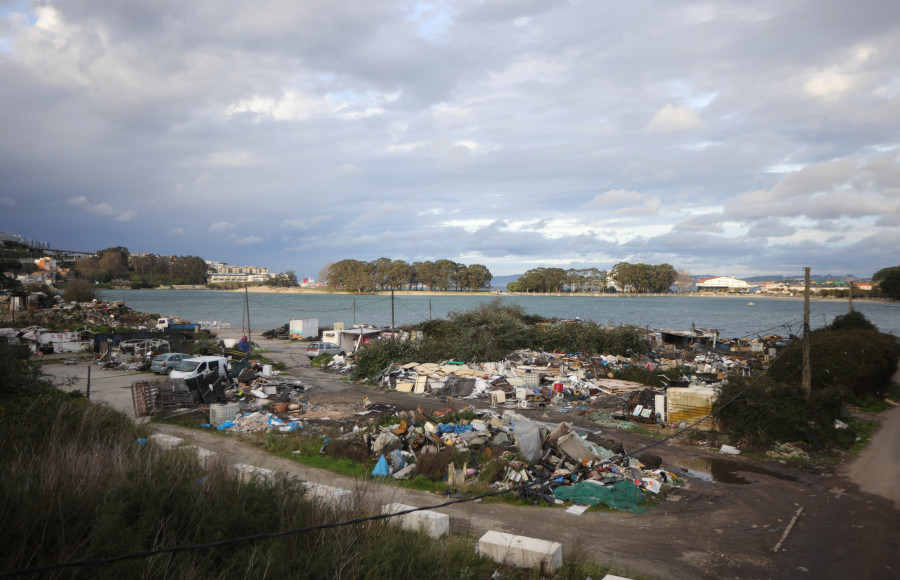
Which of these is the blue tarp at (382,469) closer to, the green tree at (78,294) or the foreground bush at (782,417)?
the foreground bush at (782,417)

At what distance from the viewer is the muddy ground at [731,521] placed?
24.0 feet

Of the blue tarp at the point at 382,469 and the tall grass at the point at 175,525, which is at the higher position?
the tall grass at the point at 175,525

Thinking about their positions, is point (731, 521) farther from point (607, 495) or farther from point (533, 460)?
point (533, 460)

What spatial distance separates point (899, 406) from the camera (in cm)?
2031

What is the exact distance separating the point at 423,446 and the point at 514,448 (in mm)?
Result: 2288

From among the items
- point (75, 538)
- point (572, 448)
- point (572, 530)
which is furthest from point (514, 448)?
point (75, 538)

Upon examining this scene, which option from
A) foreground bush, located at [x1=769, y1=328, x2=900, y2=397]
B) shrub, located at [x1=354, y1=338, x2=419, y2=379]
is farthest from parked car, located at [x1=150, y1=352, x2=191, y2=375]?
foreground bush, located at [x1=769, y1=328, x2=900, y2=397]

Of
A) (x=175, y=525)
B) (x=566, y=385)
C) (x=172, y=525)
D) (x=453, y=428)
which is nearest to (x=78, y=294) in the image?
(x=566, y=385)

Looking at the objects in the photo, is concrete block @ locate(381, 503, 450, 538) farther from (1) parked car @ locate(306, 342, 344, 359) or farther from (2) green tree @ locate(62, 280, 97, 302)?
(2) green tree @ locate(62, 280, 97, 302)

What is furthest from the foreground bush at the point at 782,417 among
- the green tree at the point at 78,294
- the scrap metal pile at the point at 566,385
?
the green tree at the point at 78,294

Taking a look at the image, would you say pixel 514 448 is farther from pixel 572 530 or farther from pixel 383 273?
pixel 383 273

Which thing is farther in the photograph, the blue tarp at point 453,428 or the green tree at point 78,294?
the green tree at point 78,294

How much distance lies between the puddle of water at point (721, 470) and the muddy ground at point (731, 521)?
2 centimetres

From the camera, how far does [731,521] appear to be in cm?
902
